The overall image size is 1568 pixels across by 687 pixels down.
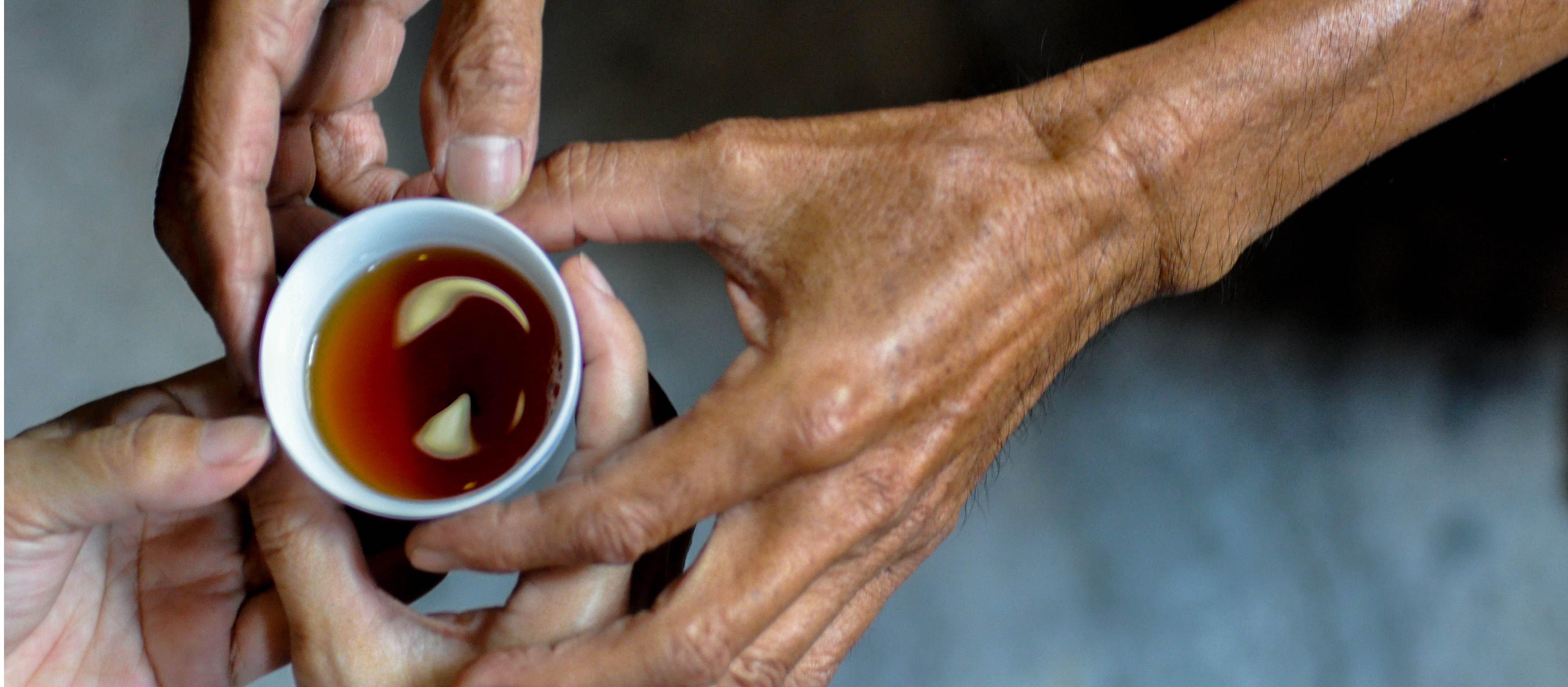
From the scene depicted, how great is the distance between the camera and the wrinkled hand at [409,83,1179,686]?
77 centimetres

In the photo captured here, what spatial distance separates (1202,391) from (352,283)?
1.16 metres

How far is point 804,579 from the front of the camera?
812mm

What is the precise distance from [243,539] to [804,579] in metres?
0.56

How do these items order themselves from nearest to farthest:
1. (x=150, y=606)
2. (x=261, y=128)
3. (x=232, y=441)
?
(x=232, y=441) < (x=261, y=128) < (x=150, y=606)

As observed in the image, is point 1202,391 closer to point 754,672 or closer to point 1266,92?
point 1266,92

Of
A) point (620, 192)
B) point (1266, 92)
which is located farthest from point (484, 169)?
point (1266, 92)

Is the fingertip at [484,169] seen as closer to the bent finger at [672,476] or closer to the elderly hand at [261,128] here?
the elderly hand at [261,128]

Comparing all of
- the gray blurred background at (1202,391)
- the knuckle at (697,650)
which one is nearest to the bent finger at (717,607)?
the knuckle at (697,650)

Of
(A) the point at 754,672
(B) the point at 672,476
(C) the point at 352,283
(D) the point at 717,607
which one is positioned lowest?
(A) the point at 754,672

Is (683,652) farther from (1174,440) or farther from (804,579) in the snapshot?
(1174,440)

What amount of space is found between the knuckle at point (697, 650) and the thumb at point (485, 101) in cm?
38

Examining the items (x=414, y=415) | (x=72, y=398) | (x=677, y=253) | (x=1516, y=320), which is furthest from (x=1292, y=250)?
(x=72, y=398)

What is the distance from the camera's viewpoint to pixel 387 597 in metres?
0.84

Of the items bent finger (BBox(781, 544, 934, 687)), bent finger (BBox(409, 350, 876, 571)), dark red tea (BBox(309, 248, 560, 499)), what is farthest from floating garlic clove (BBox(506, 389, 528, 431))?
bent finger (BBox(781, 544, 934, 687))
